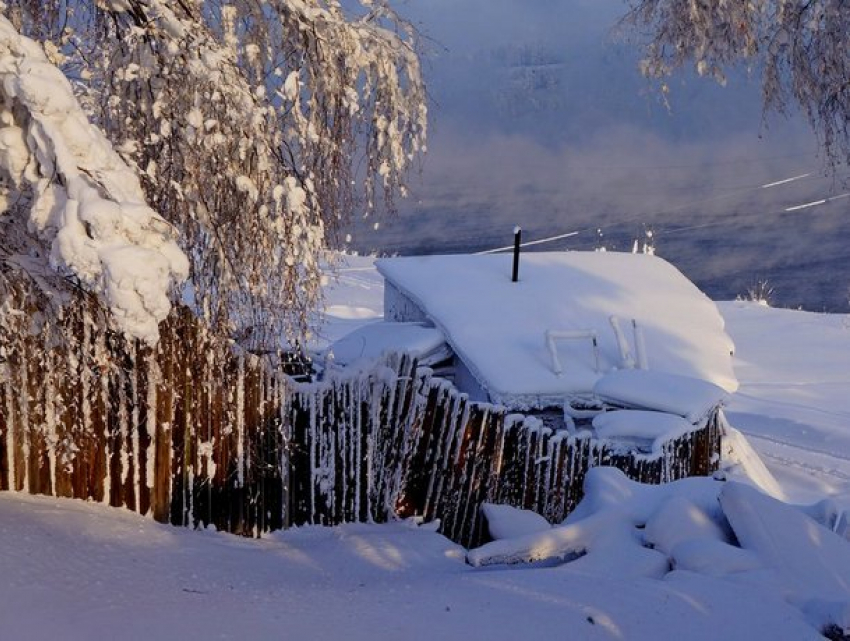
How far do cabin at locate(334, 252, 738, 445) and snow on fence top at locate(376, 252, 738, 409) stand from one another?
0.07 ft

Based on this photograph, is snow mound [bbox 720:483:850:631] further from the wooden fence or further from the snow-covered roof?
the snow-covered roof

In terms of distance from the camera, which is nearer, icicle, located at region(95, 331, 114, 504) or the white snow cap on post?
the white snow cap on post

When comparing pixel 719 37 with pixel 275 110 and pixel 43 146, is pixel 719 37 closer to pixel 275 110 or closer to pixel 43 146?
pixel 275 110

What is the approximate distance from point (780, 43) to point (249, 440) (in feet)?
17.9

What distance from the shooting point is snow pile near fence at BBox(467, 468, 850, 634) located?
5320mm

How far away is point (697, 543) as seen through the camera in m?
5.57

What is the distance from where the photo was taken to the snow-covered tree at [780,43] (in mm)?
7684

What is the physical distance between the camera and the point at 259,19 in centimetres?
536

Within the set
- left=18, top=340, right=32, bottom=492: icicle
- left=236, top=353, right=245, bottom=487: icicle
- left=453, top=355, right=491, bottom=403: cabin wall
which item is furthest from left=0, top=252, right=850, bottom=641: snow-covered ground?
left=453, top=355, right=491, bottom=403: cabin wall

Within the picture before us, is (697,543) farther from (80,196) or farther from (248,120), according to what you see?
(80,196)

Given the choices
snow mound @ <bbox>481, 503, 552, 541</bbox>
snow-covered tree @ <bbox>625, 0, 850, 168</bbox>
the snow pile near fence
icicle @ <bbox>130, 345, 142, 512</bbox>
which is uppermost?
snow-covered tree @ <bbox>625, 0, 850, 168</bbox>

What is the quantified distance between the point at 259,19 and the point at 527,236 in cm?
5440

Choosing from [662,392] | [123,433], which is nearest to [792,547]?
[123,433]

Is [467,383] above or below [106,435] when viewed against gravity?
below
